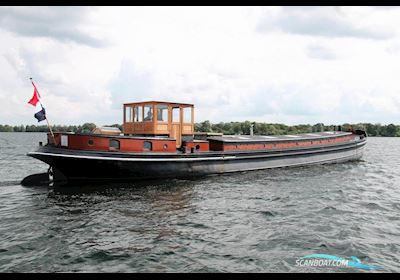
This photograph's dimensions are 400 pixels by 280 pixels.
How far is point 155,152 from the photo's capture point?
60.1 feet

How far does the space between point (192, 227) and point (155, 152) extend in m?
8.23

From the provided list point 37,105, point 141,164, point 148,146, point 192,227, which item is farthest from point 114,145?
point 192,227

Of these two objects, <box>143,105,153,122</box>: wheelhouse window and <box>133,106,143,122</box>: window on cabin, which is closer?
<box>143,105,153,122</box>: wheelhouse window

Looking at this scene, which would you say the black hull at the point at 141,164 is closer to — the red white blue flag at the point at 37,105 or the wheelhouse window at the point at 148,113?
the red white blue flag at the point at 37,105

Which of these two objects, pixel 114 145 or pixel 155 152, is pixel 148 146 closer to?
pixel 155 152

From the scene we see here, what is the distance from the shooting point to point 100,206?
511 inches

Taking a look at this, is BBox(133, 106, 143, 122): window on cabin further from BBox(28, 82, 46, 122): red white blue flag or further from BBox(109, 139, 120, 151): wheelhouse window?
BBox(28, 82, 46, 122): red white blue flag

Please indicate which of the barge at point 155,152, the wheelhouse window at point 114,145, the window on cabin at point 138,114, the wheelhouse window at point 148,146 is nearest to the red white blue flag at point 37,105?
the barge at point 155,152

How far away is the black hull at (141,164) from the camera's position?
16.4 m

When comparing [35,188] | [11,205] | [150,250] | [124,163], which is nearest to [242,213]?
[150,250]

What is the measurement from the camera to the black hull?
53.9 ft

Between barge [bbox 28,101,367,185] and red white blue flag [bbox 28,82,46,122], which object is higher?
red white blue flag [bbox 28,82,46,122]

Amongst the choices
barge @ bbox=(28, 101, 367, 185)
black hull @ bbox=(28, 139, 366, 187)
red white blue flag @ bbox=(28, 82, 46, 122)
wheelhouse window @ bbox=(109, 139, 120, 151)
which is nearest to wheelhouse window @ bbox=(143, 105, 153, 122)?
barge @ bbox=(28, 101, 367, 185)
